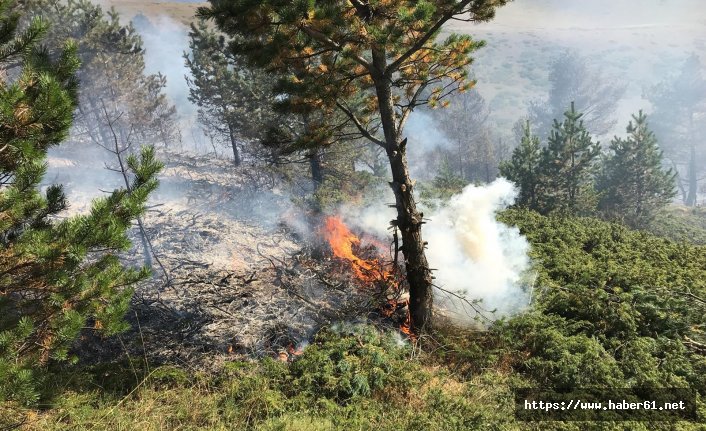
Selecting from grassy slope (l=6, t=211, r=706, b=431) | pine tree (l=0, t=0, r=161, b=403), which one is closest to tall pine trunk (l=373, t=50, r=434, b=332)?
grassy slope (l=6, t=211, r=706, b=431)

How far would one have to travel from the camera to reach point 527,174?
2209 cm

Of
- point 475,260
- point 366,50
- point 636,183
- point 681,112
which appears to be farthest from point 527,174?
point 681,112

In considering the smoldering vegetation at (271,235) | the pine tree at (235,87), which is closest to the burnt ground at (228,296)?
the smoldering vegetation at (271,235)

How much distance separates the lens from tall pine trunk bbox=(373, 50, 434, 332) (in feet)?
22.9

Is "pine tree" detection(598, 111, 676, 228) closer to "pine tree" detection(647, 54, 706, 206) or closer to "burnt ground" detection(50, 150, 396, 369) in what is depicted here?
Answer: "burnt ground" detection(50, 150, 396, 369)

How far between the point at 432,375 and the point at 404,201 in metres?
3.06

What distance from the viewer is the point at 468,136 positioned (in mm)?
55031

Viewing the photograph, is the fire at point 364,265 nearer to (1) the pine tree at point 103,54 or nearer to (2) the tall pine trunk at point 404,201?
(2) the tall pine trunk at point 404,201

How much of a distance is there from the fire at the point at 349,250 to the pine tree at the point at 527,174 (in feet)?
42.1

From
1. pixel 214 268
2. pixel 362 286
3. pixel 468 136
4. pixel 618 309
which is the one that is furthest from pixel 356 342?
pixel 468 136

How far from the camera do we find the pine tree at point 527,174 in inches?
862

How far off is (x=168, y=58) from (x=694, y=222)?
3543 inches

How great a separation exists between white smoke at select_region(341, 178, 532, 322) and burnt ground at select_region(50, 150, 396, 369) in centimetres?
229

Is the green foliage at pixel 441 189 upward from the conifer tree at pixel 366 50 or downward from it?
upward
